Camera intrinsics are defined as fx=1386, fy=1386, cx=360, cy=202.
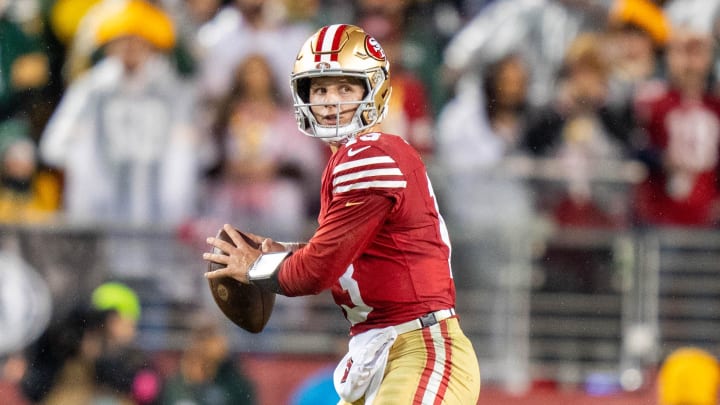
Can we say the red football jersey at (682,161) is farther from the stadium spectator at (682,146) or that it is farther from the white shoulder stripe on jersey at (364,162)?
the white shoulder stripe on jersey at (364,162)

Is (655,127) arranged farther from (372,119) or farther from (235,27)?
(372,119)

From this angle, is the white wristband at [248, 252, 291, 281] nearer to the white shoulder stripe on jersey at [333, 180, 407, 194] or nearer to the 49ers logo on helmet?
the white shoulder stripe on jersey at [333, 180, 407, 194]

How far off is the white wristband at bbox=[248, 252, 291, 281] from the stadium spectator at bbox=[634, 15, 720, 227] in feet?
17.5

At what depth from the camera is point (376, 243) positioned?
5145mm

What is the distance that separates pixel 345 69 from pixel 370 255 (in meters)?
0.73

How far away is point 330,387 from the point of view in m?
7.45

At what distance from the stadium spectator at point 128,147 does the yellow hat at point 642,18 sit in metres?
3.41

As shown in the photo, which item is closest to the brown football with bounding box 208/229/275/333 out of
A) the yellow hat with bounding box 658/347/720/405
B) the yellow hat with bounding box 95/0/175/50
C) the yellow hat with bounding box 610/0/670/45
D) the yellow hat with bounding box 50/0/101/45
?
the yellow hat with bounding box 658/347/720/405

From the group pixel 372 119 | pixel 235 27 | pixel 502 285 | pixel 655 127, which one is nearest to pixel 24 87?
pixel 235 27

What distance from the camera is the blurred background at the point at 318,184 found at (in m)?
9.50

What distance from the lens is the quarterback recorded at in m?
4.99

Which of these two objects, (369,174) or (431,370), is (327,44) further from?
(431,370)

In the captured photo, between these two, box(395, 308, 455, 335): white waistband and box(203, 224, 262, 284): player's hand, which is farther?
box(203, 224, 262, 284): player's hand

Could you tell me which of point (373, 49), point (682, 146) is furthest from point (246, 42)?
point (373, 49)
